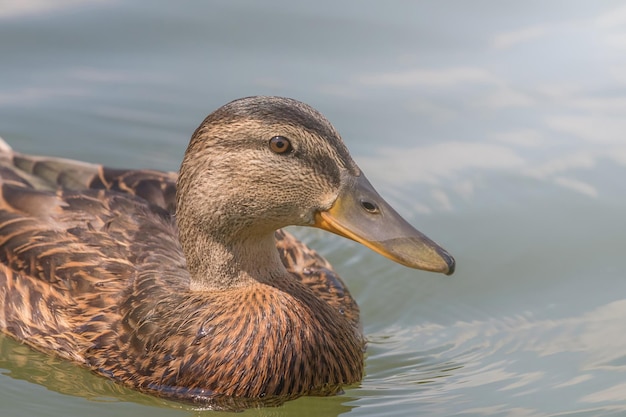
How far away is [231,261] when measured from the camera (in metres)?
6.08

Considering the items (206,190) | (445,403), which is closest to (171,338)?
(206,190)

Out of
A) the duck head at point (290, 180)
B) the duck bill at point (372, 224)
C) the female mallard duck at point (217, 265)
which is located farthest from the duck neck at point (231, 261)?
the duck bill at point (372, 224)

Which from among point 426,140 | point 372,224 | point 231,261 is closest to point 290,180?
point 372,224

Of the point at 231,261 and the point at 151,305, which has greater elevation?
the point at 231,261

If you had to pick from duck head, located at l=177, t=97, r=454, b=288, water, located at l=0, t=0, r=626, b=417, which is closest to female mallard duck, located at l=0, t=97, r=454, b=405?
duck head, located at l=177, t=97, r=454, b=288

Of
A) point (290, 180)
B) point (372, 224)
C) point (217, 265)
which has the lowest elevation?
point (217, 265)

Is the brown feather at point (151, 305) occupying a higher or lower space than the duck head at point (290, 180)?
lower

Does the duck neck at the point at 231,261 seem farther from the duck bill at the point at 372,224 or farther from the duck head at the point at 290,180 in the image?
the duck bill at the point at 372,224

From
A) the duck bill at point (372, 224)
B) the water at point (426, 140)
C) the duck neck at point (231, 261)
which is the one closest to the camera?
the duck bill at point (372, 224)

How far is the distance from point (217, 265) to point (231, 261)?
3.1 inches

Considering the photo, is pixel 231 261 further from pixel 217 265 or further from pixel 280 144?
pixel 280 144

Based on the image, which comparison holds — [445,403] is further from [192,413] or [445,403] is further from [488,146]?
[488,146]

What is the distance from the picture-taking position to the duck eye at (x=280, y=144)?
18.5 ft

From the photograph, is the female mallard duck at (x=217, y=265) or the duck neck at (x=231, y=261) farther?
the duck neck at (x=231, y=261)
